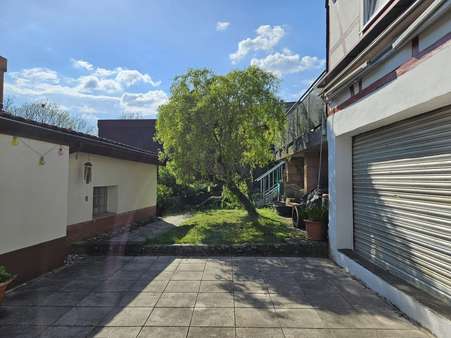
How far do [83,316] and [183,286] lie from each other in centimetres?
161

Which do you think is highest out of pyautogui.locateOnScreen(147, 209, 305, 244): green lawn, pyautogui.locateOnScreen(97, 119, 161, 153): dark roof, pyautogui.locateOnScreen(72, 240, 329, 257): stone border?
pyautogui.locateOnScreen(97, 119, 161, 153): dark roof

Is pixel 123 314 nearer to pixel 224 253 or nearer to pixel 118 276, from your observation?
pixel 118 276

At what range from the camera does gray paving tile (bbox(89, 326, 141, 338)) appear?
3.52m

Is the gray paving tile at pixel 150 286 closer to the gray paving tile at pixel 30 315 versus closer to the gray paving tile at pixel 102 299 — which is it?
the gray paving tile at pixel 102 299

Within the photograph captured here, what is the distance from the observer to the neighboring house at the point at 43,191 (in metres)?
4.86

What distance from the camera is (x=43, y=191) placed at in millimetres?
5625

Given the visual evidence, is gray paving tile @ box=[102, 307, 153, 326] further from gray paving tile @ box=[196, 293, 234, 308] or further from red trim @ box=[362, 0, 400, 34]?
red trim @ box=[362, 0, 400, 34]

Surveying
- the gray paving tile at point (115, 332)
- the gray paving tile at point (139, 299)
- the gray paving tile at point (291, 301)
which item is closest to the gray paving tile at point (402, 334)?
the gray paving tile at point (291, 301)

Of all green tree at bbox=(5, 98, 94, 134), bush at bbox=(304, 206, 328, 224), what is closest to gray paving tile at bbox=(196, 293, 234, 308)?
bush at bbox=(304, 206, 328, 224)

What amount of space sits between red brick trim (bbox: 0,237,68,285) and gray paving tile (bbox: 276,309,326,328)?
164 inches

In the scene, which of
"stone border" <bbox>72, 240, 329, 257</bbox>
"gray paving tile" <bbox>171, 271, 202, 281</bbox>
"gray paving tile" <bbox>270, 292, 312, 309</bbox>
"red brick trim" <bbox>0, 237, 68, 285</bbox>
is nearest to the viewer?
"gray paving tile" <bbox>270, 292, 312, 309</bbox>

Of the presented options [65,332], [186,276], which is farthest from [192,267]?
[65,332]

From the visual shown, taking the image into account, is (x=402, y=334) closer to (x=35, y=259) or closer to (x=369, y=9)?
(x=369, y=9)

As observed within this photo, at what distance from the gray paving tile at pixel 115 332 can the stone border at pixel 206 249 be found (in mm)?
3420
